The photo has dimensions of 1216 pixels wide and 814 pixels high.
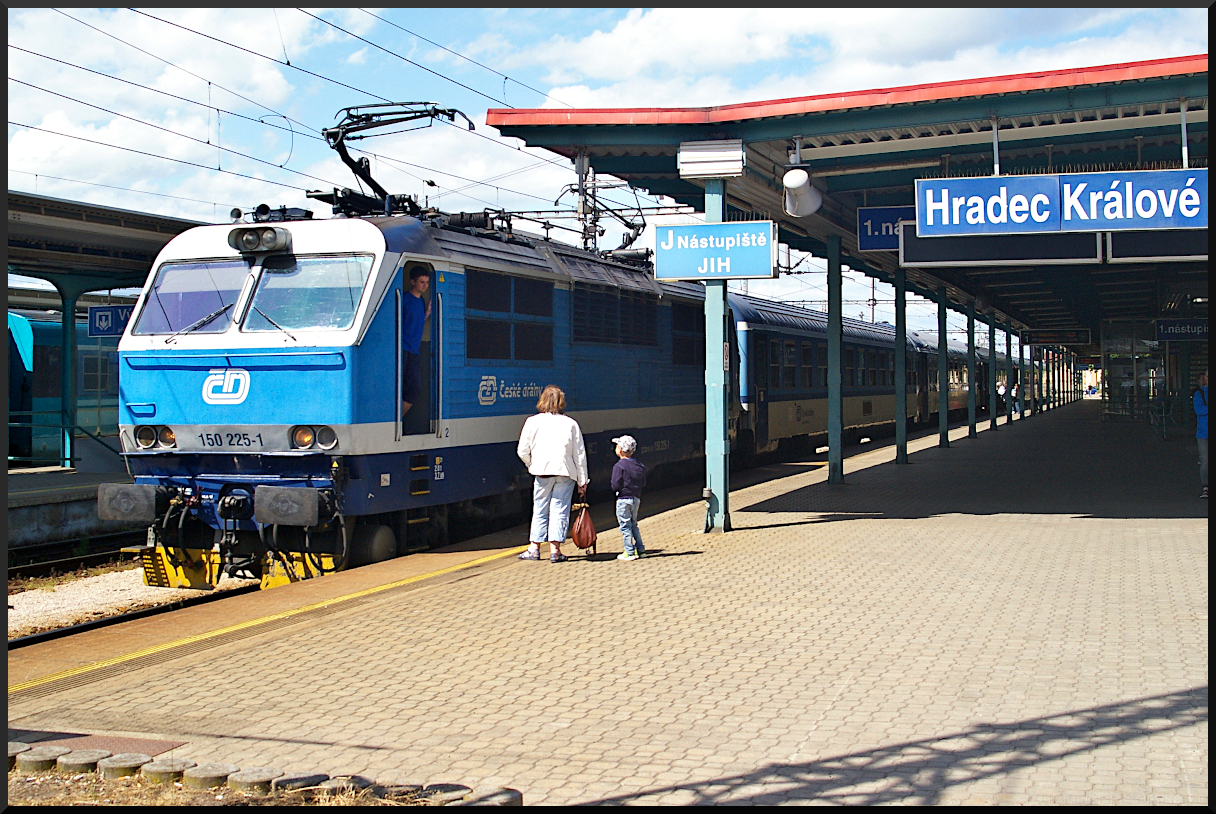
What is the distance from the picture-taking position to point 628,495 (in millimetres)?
10266

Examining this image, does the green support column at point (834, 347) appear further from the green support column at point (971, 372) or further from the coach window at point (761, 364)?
the green support column at point (971, 372)

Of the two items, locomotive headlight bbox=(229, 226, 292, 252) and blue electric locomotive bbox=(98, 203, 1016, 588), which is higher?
locomotive headlight bbox=(229, 226, 292, 252)

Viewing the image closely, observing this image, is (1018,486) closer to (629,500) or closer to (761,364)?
(761,364)

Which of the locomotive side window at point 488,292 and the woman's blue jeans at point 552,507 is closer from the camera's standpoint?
the woman's blue jeans at point 552,507

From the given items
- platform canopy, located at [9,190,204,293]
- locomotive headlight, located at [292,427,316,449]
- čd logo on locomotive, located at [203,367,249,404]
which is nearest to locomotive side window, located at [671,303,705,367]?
platform canopy, located at [9,190,204,293]

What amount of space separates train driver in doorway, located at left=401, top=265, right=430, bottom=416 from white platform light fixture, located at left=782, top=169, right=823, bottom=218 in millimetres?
4230

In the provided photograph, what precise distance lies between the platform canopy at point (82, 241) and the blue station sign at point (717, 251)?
6186mm

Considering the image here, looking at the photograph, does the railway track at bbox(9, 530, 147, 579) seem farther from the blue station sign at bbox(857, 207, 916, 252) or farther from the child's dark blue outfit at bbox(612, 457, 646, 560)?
the blue station sign at bbox(857, 207, 916, 252)

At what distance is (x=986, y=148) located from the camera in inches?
→ 511

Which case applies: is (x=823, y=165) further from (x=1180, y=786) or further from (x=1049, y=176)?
(x=1180, y=786)

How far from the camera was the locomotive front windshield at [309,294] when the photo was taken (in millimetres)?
9602

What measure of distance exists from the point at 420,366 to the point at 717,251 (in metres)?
3.40

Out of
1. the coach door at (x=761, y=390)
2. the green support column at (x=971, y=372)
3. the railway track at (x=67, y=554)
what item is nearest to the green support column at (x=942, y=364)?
the green support column at (x=971, y=372)

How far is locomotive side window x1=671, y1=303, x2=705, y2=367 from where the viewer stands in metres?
16.1
